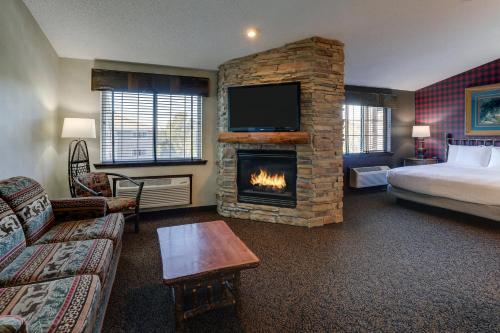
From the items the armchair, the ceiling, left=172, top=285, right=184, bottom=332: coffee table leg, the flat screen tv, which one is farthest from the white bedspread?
the armchair

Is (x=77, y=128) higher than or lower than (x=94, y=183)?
higher

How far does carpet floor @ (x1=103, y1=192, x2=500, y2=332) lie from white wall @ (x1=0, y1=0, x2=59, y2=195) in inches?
52.1

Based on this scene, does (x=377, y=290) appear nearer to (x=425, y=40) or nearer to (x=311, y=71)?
(x=311, y=71)

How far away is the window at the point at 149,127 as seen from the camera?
4.14 meters

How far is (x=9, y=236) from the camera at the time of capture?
1.76 m

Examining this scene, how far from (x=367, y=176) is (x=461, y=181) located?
1.93 m

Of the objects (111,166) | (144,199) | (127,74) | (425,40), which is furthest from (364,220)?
(127,74)

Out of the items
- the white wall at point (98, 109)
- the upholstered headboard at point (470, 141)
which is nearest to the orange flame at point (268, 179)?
the white wall at point (98, 109)

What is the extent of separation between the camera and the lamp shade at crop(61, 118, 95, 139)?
339 cm

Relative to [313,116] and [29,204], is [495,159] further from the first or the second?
[29,204]

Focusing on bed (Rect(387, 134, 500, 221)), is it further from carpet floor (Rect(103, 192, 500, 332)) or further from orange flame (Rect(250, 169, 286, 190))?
orange flame (Rect(250, 169, 286, 190))

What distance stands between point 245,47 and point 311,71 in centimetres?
96

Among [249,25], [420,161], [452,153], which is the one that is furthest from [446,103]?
[249,25]

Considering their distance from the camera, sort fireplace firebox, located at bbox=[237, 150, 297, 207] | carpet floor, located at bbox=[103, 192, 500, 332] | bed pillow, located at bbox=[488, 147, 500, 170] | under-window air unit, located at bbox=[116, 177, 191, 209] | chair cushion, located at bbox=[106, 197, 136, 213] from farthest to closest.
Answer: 1. bed pillow, located at bbox=[488, 147, 500, 170]
2. under-window air unit, located at bbox=[116, 177, 191, 209]
3. fireplace firebox, located at bbox=[237, 150, 297, 207]
4. chair cushion, located at bbox=[106, 197, 136, 213]
5. carpet floor, located at bbox=[103, 192, 500, 332]
